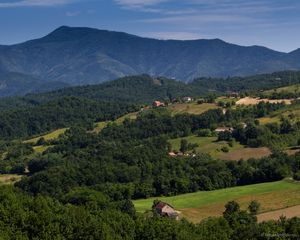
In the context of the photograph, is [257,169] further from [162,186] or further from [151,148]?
[151,148]

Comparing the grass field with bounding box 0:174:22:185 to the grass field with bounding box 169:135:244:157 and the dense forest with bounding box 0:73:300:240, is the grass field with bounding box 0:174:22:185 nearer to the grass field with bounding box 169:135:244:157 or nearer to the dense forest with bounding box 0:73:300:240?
the dense forest with bounding box 0:73:300:240

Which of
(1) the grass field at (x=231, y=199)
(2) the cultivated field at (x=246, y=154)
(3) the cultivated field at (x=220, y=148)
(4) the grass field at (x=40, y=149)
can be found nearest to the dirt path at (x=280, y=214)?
(1) the grass field at (x=231, y=199)

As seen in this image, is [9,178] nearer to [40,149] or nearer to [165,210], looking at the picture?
[40,149]

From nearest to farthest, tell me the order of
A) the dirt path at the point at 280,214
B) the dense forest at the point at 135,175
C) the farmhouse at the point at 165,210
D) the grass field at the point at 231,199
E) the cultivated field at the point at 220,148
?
the dense forest at the point at 135,175, the dirt path at the point at 280,214, the farmhouse at the point at 165,210, the grass field at the point at 231,199, the cultivated field at the point at 220,148

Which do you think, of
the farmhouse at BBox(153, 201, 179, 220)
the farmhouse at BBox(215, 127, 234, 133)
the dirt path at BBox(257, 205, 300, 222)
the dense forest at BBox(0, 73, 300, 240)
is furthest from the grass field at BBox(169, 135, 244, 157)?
the dirt path at BBox(257, 205, 300, 222)

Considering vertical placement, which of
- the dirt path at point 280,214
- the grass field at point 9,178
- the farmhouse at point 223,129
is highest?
the farmhouse at point 223,129

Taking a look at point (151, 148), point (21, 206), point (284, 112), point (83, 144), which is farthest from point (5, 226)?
point (284, 112)

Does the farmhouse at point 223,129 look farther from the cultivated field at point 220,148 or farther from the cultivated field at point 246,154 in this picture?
the cultivated field at point 246,154
